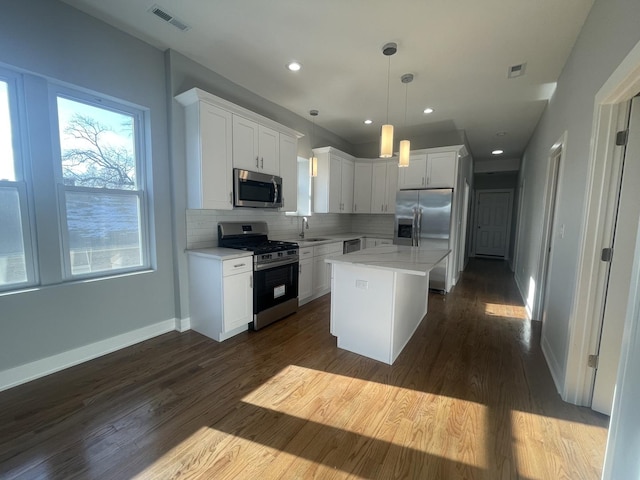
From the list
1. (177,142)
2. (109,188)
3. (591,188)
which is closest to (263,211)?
Result: (177,142)

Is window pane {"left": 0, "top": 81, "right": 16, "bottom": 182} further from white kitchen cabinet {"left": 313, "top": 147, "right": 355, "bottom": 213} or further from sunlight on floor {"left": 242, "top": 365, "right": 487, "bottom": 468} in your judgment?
white kitchen cabinet {"left": 313, "top": 147, "right": 355, "bottom": 213}

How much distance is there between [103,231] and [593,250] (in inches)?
154

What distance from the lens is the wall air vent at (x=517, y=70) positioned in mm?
2892

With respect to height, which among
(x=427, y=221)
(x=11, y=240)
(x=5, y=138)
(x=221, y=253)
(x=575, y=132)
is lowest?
(x=221, y=253)

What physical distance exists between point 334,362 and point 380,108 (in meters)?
3.62

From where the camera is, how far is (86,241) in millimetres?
2434

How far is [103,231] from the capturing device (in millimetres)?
2547

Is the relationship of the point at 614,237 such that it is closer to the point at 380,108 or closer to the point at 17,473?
the point at 380,108

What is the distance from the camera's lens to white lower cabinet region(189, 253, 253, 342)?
2.74 metres

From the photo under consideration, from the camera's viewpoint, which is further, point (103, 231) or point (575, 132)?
point (103, 231)

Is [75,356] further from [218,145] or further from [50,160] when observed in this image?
[218,145]

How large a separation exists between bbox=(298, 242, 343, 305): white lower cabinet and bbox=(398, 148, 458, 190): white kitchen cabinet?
176 cm

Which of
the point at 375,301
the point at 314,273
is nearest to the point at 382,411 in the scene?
the point at 375,301

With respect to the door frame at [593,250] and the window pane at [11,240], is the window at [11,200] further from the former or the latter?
the door frame at [593,250]
